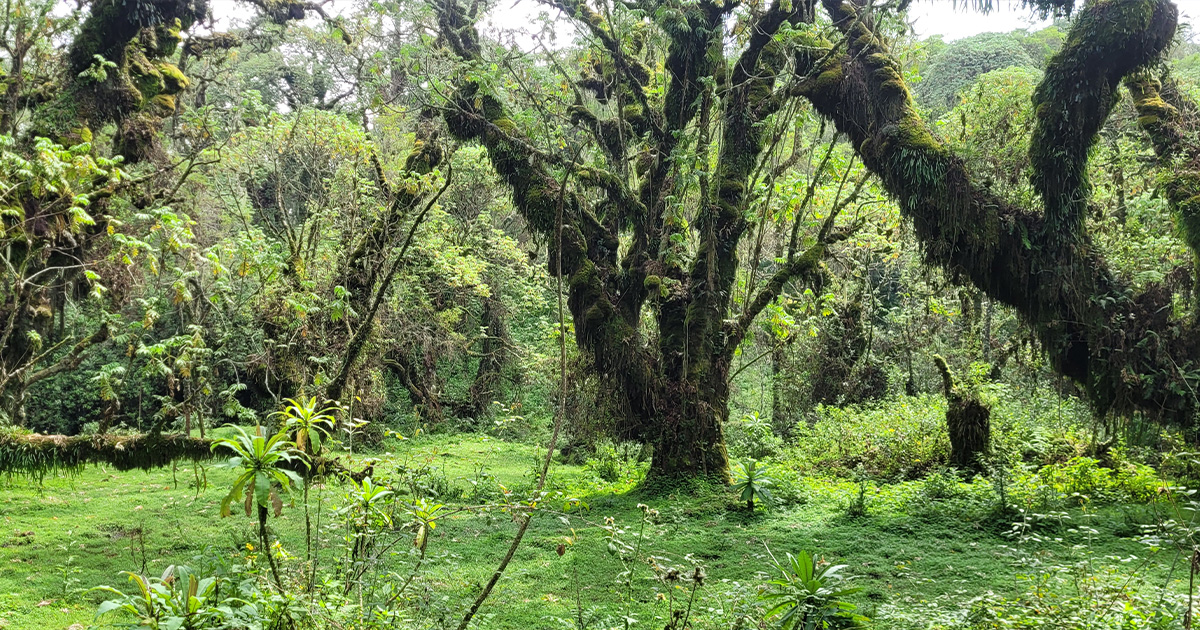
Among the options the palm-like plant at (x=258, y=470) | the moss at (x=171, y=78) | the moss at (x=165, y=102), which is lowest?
the palm-like plant at (x=258, y=470)

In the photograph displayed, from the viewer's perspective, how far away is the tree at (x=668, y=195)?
8898 millimetres

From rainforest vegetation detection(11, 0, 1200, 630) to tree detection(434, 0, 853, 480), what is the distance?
0.18 ft

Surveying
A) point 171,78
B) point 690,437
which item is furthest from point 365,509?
point 171,78

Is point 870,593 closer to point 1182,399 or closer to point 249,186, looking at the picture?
point 1182,399

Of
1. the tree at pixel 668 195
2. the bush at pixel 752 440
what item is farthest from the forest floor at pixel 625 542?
the tree at pixel 668 195

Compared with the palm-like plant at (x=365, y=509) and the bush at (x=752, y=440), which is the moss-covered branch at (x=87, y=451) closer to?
the palm-like plant at (x=365, y=509)

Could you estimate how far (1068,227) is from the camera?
7289mm

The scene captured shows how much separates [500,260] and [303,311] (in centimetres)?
989

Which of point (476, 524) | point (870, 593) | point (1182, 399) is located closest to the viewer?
point (870, 593)

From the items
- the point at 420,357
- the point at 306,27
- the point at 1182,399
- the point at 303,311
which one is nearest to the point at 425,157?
the point at 303,311

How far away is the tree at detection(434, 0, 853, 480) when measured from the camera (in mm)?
8898

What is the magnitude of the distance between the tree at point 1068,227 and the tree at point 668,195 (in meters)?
1.53

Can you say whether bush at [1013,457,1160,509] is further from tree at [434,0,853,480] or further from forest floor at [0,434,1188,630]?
tree at [434,0,853,480]

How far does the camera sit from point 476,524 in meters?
7.61
